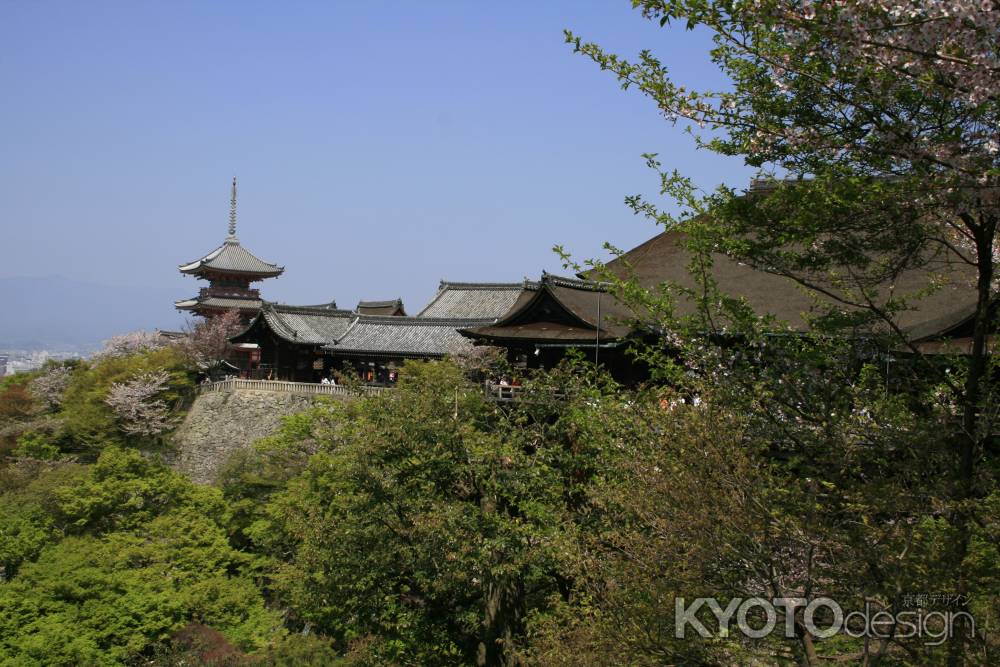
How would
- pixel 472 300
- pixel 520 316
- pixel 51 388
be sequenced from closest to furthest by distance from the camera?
pixel 520 316
pixel 51 388
pixel 472 300

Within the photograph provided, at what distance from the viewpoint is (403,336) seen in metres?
31.9

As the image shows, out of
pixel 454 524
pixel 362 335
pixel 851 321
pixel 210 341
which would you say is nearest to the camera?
pixel 851 321

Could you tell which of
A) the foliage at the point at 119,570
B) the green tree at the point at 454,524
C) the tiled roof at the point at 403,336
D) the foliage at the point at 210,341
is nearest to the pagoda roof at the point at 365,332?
the tiled roof at the point at 403,336

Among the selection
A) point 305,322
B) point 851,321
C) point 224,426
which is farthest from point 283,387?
point 851,321

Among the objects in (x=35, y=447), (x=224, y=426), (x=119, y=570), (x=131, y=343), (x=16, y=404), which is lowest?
(x=119, y=570)

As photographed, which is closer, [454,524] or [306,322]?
[454,524]

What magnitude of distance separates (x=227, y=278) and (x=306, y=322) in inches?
646

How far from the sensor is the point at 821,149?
6414mm

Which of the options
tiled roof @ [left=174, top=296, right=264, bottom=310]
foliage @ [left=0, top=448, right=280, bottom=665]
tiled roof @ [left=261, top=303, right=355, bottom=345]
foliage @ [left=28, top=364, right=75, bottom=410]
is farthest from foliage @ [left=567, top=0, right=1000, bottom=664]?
tiled roof @ [left=174, top=296, right=264, bottom=310]

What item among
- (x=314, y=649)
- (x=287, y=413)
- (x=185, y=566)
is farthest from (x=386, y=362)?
(x=314, y=649)

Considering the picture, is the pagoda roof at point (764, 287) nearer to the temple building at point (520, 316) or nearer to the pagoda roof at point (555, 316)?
the temple building at point (520, 316)

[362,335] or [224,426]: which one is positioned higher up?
[362,335]

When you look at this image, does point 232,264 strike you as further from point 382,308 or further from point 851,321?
point 851,321

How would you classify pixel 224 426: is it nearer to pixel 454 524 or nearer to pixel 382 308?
pixel 382 308
